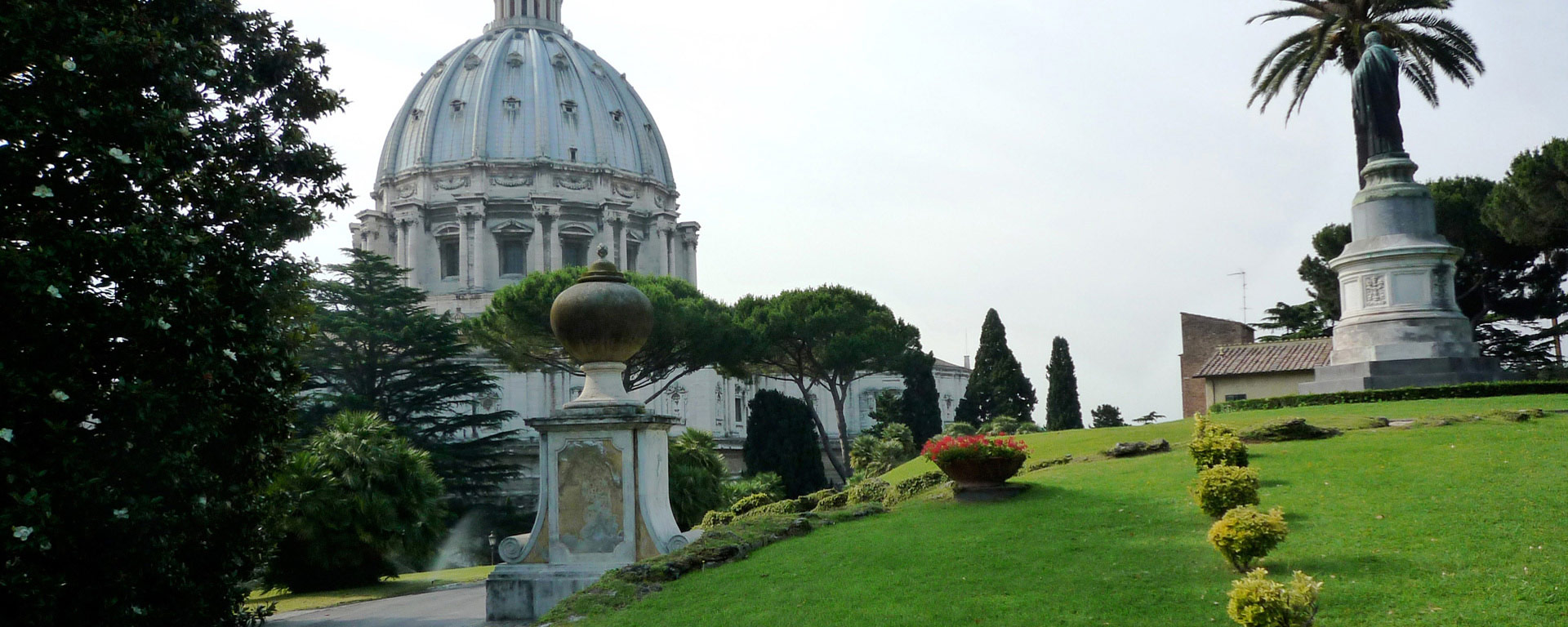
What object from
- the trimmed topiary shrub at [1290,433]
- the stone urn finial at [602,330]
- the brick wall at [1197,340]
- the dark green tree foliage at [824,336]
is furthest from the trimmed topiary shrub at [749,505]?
the dark green tree foliage at [824,336]

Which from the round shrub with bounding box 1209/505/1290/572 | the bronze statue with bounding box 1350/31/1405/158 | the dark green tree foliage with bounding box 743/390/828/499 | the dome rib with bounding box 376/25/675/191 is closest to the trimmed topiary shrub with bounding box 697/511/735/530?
the round shrub with bounding box 1209/505/1290/572

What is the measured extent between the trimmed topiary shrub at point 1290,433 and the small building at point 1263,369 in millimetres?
14434

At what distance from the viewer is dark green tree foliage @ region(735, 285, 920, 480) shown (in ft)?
165

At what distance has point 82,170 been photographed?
8961 millimetres

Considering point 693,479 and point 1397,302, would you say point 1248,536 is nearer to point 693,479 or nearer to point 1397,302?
point 1397,302

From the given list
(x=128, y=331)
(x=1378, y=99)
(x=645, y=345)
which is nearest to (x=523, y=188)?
(x=645, y=345)

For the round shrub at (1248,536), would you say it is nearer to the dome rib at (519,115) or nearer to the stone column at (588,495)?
the stone column at (588,495)

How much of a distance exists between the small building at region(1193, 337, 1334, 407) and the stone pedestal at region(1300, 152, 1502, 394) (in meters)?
8.08

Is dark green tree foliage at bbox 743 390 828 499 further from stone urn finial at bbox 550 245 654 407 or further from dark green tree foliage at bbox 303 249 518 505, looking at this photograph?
stone urn finial at bbox 550 245 654 407

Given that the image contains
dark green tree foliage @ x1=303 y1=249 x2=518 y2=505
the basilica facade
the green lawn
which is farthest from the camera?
the basilica facade

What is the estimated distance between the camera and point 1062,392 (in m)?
49.4

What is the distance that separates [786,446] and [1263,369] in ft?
50.7

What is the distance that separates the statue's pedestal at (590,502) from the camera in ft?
40.4

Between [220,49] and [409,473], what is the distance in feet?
44.3
